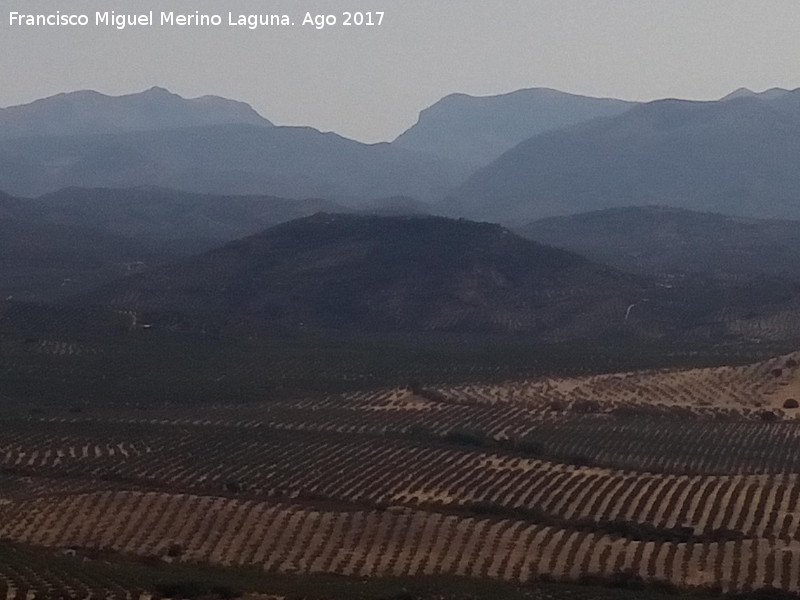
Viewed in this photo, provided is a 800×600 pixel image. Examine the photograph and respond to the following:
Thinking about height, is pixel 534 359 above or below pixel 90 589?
below

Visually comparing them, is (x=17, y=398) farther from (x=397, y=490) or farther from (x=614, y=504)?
(x=614, y=504)

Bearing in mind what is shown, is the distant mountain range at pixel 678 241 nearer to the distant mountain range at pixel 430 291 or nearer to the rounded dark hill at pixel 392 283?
the distant mountain range at pixel 430 291

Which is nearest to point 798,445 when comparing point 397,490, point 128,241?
point 397,490

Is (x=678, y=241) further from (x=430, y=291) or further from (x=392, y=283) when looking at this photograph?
(x=430, y=291)

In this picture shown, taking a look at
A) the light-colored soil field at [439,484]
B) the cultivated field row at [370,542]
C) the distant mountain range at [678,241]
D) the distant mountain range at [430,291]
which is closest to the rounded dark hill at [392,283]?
the distant mountain range at [430,291]

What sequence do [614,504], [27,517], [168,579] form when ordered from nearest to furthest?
[168,579], [27,517], [614,504]

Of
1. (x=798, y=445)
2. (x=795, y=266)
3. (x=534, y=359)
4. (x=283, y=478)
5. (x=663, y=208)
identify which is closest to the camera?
(x=283, y=478)

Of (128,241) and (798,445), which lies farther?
(128,241)
